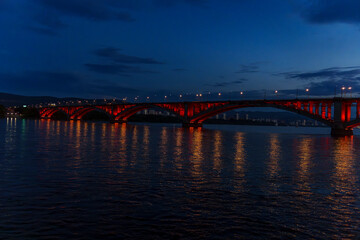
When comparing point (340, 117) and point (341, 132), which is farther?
point (341, 132)

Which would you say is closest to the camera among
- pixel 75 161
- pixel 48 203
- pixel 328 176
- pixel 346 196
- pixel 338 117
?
pixel 48 203

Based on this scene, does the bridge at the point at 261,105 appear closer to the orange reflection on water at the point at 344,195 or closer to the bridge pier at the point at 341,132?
the bridge pier at the point at 341,132

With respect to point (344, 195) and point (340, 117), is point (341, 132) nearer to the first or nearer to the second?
point (340, 117)

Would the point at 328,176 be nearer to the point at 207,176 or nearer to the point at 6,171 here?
the point at 207,176

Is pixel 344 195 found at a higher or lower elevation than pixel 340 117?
lower

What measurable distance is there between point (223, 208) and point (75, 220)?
4.91 metres

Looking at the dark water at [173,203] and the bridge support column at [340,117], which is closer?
the dark water at [173,203]

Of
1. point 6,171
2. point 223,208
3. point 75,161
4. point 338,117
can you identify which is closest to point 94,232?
point 223,208

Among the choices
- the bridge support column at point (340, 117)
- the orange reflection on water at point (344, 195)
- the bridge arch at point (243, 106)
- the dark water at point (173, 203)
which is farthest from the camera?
the bridge arch at point (243, 106)

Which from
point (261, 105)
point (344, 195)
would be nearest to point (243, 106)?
point (261, 105)

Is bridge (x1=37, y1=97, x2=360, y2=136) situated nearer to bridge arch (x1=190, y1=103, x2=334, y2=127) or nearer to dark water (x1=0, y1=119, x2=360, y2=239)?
bridge arch (x1=190, y1=103, x2=334, y2=127)

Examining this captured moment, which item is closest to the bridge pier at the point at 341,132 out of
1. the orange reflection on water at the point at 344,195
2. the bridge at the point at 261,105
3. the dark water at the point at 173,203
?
the bridge at the point at 261,105

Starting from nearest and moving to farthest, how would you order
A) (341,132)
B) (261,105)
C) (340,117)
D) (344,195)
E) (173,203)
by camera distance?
(173,203)
(344,195)
(340,117)
(341,132)
(261,105)

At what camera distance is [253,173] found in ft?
63.4
